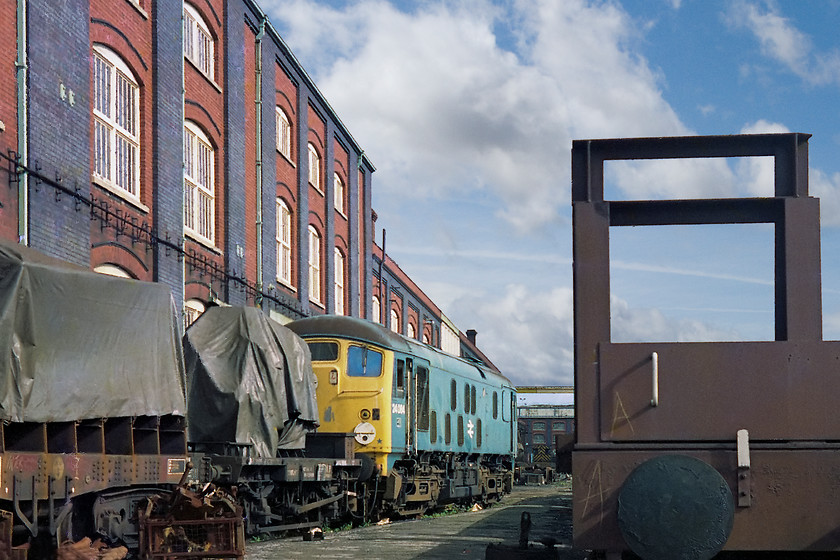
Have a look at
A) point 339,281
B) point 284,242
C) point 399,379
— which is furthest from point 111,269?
point 339,281

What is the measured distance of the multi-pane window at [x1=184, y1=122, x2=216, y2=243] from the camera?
20.4 m

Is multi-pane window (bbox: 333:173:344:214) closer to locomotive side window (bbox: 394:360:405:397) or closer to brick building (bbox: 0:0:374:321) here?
brick building (bbox: 0:0:374:321)

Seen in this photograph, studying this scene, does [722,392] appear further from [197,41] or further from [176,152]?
[197,41]

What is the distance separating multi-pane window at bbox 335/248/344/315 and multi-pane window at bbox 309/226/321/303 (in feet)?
6.67

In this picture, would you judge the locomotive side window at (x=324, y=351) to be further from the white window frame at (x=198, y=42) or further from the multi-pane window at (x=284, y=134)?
the multi-pane window at (x=284, y=134)

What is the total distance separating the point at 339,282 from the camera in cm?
3222

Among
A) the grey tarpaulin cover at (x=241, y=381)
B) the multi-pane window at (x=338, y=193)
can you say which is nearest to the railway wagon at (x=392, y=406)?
the grey tarpaulin cover at (x=241, y=381)

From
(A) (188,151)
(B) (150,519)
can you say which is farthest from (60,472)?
(A) (188,151)

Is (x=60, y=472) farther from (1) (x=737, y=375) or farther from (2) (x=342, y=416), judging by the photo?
(2) (x=342, y=416)

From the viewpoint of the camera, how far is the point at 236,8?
2306 centimetres

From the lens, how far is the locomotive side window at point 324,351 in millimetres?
17266

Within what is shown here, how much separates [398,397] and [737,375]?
12.0 m

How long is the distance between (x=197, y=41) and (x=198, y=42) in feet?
0.21

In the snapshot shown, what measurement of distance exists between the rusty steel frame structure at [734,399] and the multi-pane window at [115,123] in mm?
12154
